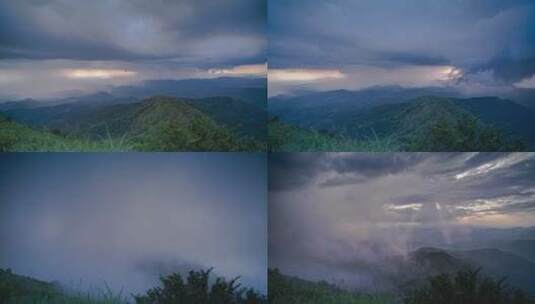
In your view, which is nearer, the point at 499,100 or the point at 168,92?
the point at 499,100

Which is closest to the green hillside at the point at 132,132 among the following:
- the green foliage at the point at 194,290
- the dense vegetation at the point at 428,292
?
the green foliage at the point at 194,290

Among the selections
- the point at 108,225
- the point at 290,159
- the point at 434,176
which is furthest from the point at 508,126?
the point at 108,225

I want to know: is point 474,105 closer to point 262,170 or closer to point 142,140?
point 262,170

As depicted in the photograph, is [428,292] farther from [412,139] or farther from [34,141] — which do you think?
[34,141]

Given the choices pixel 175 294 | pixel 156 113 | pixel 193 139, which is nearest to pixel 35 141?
pixel 156 113

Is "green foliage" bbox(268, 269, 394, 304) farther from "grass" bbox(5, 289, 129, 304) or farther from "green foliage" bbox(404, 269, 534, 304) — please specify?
"grass" bbox(5, 289, 129, 304)

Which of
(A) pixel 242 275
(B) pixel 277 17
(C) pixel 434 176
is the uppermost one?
A: (B) pixel 277 17

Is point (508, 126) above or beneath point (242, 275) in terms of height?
above
